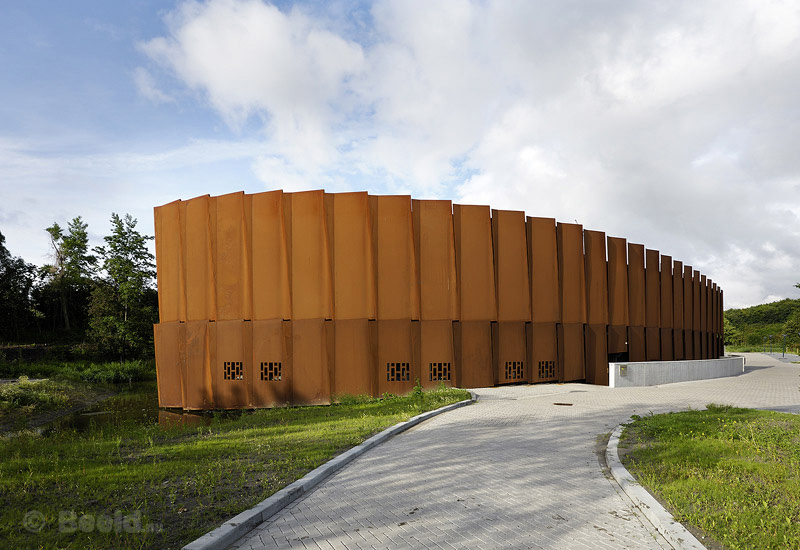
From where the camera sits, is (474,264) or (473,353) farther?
(474,264)

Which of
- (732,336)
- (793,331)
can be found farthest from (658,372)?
(732,336)

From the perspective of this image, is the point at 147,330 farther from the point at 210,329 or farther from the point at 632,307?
the point at 632,307

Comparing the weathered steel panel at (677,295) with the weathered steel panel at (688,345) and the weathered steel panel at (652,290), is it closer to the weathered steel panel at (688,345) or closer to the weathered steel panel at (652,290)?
the weathered steel panel at (688,345)

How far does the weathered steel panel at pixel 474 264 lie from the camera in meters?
19.7

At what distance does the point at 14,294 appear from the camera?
52.1 meters

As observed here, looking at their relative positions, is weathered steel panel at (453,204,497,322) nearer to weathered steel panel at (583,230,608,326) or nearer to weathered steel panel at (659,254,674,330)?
weathered steel panel at (583,230,608,326)

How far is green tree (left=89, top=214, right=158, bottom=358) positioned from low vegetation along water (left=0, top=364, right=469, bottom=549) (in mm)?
35219

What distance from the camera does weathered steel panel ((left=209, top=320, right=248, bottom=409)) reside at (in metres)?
19.4

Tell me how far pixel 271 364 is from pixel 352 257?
5439mm

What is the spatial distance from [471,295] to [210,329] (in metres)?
11.3

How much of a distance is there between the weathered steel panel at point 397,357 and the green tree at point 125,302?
3556 cm

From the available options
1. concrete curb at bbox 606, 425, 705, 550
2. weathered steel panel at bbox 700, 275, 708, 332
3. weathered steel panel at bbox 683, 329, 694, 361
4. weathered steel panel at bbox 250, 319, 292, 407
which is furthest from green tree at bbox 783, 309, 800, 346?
concrete curb at bbox 606, 425, 705, 550

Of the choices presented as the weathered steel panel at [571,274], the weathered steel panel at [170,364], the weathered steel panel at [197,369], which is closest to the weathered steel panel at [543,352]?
the weathered steel panel at [571,274]

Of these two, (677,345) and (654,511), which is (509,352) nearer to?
(654,511)
